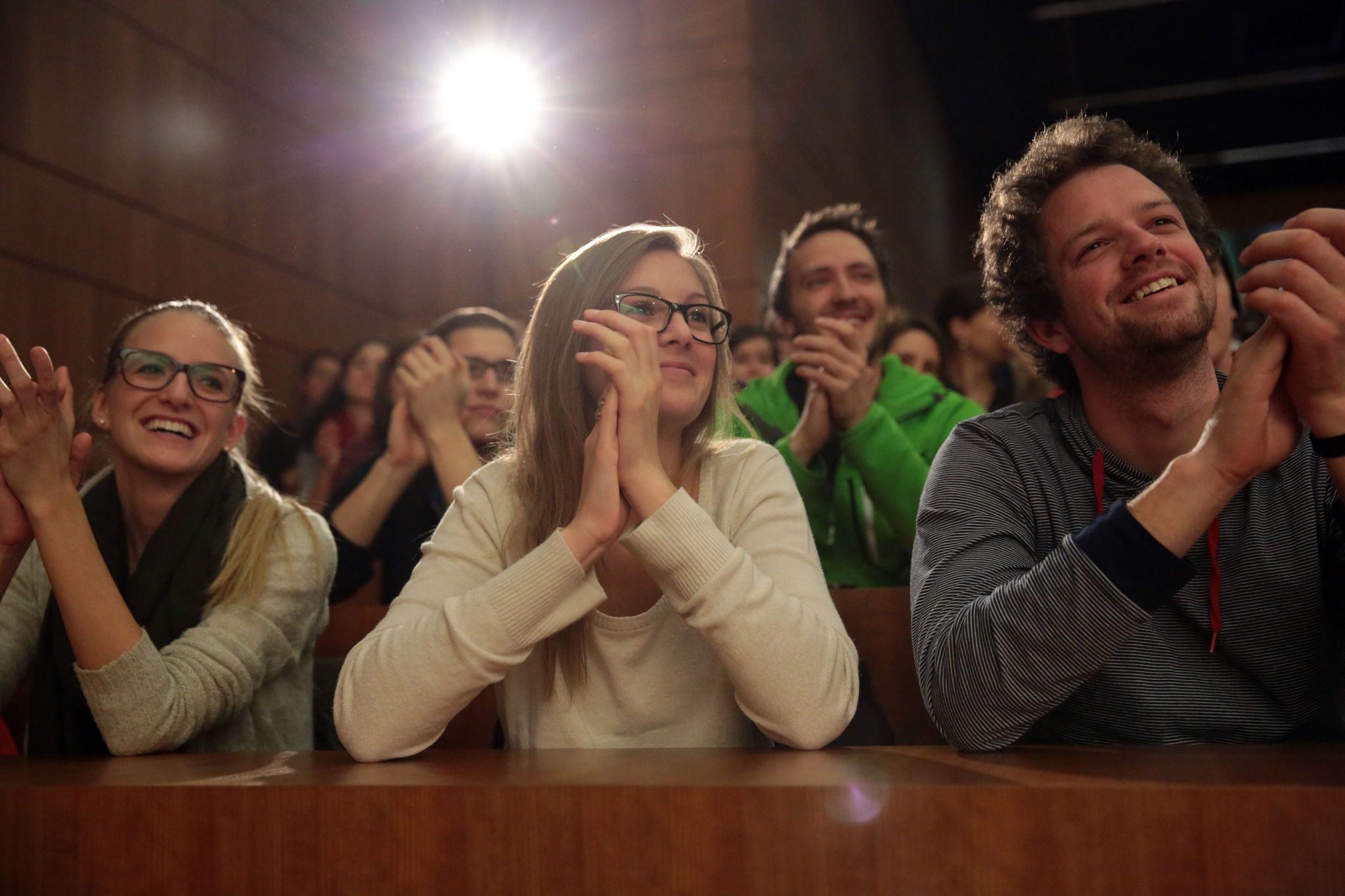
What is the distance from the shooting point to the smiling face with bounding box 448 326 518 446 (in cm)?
249

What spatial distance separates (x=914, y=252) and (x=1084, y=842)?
6.19 m

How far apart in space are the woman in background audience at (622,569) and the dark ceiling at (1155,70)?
4.84m

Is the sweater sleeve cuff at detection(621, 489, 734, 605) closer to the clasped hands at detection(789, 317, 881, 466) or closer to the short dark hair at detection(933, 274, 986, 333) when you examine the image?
the clasped hands at detection(789, 317, 881, 466)

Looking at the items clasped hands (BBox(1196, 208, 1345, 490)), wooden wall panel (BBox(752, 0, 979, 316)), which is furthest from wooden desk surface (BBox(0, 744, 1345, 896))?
wooden wall panel (BBox(752, 0, 979, 316))

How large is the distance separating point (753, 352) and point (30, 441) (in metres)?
1.96

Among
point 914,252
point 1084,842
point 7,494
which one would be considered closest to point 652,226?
point 7,494

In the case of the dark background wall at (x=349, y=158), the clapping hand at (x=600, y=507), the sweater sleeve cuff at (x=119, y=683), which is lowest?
the sweater sleeve cuff at (x=119, y=683)

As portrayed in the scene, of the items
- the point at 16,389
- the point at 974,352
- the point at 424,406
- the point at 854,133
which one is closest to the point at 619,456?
the point at 16,389

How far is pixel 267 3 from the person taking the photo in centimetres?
385

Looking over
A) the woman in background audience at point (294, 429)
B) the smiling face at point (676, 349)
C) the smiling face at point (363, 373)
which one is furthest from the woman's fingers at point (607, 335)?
the smiling face at point (363, 373)

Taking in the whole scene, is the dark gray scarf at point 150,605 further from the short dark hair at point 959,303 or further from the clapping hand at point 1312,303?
the short dark hair at point 959,303

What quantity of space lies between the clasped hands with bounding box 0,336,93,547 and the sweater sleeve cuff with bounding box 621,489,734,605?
0.67 meters

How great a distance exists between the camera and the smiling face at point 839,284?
2439mm

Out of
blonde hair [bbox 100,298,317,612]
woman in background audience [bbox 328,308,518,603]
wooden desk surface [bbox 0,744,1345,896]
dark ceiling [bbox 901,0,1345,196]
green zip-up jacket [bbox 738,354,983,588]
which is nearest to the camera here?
wooden desk surface [bbox 0,744,1345,896]
